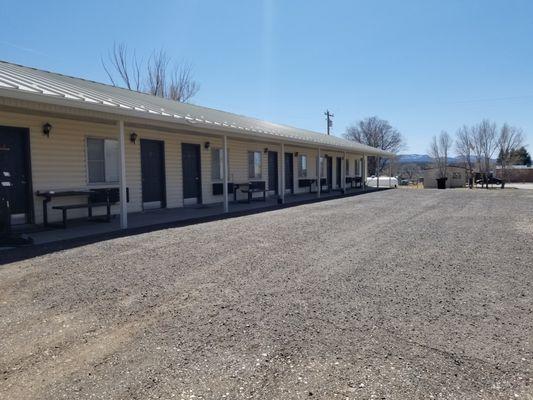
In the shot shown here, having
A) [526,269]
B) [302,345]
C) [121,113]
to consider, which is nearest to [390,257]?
[526,269]

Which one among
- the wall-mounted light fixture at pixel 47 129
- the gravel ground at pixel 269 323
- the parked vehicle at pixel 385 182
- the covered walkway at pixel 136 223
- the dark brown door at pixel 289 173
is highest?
the wall-mounted light fixture at pixel 47 129

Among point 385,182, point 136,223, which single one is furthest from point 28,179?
point 385,182

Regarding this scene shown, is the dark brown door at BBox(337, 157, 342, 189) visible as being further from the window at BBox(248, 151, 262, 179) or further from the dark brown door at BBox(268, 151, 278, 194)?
the window at BBox(248, 151, 262, 179)

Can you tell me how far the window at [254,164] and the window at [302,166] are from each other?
4.06m

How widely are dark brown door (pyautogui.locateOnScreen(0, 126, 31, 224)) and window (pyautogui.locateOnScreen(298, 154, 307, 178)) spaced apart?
46.5 feet

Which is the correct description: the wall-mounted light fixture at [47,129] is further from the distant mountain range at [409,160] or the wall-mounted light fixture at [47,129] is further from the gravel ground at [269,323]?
the distant mountain range at [409,160]

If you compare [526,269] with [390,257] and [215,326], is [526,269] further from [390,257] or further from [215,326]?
[215,326]

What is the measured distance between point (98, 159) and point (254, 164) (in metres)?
7.80

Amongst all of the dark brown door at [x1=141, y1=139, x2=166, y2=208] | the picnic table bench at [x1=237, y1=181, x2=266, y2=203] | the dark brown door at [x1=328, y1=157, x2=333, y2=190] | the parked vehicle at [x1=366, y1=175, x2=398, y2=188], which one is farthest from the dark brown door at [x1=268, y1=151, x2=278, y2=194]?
the parked vehicle at [x1=366, y1=175, x2=398, y2=188]

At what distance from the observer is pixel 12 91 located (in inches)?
249

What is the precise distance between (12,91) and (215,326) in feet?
A: 16.9

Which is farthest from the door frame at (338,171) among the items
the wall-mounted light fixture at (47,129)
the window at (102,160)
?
the wall-mounted light fixture at (47,129)

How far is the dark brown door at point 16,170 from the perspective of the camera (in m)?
8.48

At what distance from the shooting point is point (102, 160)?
10688 mm
